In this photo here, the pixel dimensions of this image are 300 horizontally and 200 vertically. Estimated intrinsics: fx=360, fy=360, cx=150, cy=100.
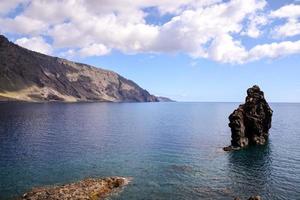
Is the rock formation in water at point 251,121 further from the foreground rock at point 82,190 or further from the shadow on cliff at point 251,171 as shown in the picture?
the foreground rock at point 82,190

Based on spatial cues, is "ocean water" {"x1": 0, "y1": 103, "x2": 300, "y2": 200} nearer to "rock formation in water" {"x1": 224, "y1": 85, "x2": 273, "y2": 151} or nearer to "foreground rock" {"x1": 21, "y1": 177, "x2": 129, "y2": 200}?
"foreground rock" {"x1": 21, "y1": 177, "x2": 129, "y2": 200}

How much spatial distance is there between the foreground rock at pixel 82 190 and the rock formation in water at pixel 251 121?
138 ft

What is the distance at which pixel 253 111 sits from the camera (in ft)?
→ 347

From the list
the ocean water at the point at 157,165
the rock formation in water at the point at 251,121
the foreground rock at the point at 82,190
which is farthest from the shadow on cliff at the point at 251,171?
the foreground rock at the point at 82,190

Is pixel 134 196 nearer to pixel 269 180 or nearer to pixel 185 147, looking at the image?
pixel 269 180

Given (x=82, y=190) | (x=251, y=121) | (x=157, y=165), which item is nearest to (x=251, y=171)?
(x=157, y=165)

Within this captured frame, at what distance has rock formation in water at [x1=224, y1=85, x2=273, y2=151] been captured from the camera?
97644 mm

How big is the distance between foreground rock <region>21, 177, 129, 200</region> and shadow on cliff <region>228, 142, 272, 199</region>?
19.2 m

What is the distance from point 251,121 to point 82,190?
6300cm

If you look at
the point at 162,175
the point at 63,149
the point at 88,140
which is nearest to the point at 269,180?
the point at 162,175

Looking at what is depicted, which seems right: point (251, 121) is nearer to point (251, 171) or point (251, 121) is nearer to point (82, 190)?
point (251, 171)

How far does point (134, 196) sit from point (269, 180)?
976 inches

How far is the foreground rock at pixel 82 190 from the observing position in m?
51.1

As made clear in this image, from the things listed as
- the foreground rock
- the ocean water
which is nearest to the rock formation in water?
the ocean water
